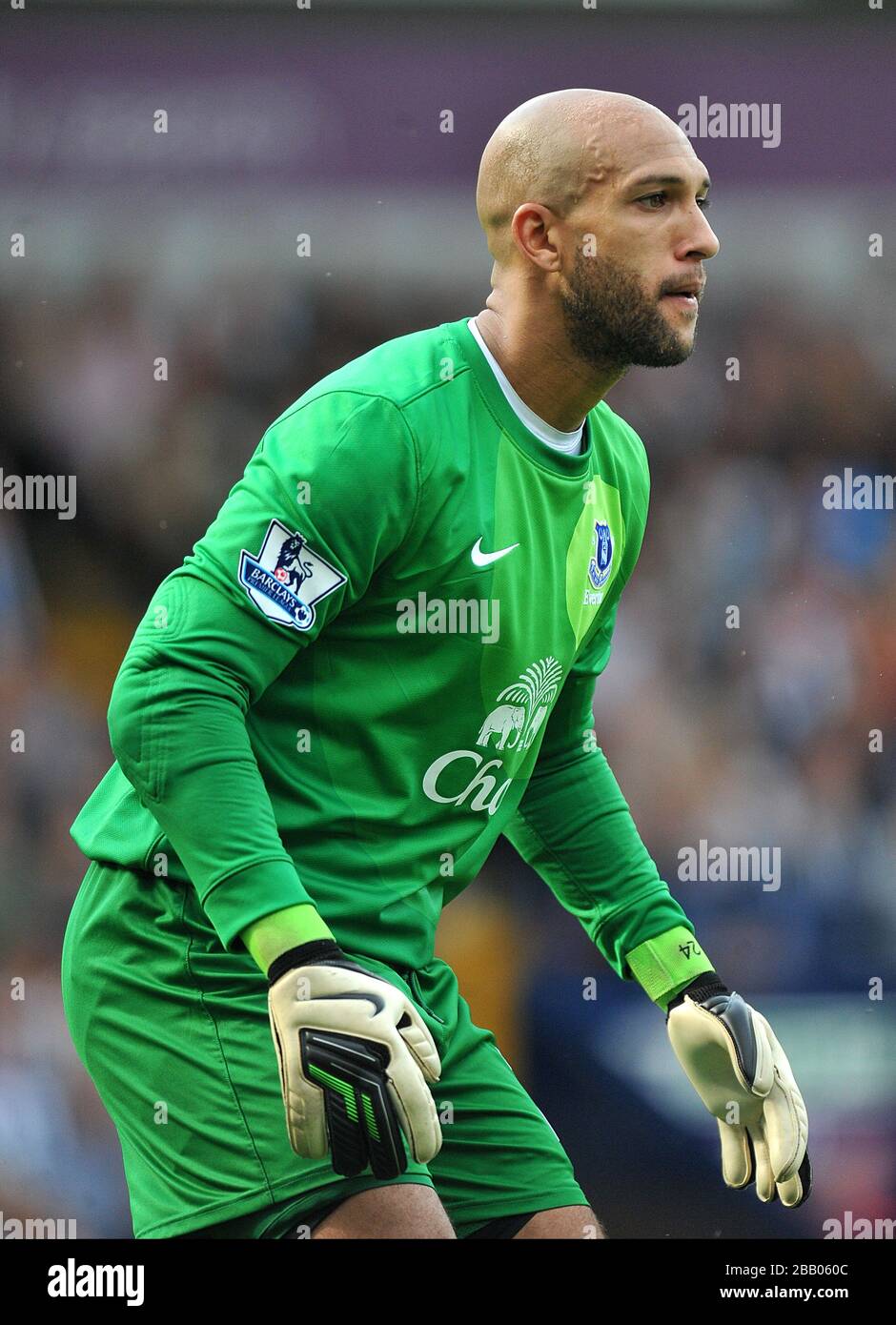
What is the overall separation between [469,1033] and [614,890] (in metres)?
0.27

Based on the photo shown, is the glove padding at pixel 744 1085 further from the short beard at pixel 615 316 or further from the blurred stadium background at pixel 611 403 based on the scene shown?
the blurred stadium background at pixel 611 403

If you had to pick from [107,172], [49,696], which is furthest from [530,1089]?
[107,172]

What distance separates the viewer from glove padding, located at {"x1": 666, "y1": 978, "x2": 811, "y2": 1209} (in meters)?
2.09

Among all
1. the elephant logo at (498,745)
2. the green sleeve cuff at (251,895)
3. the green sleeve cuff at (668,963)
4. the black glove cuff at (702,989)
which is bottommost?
the black glove cuff at (702,989)

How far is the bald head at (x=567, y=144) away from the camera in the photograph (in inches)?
75.0

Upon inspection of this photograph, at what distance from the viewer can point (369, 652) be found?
73.2 inches

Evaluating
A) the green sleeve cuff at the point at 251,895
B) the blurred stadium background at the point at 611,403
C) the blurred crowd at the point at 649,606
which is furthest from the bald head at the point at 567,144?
the blurred crowd at the point at 649,606

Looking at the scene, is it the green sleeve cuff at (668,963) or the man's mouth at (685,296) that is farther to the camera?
the green sleeve cuff at (668,963)

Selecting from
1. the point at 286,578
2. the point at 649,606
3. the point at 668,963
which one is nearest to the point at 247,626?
the point at 286,578

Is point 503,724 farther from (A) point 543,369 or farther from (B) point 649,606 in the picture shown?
(B) point 649,606

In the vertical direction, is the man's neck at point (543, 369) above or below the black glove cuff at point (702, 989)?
above

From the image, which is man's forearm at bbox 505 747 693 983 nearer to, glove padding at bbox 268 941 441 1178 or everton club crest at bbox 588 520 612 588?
everton club crest at bbox 588 520 612 588

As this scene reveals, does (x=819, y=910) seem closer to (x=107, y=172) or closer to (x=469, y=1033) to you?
(x=469, y=1033)

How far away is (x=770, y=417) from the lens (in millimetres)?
3762
